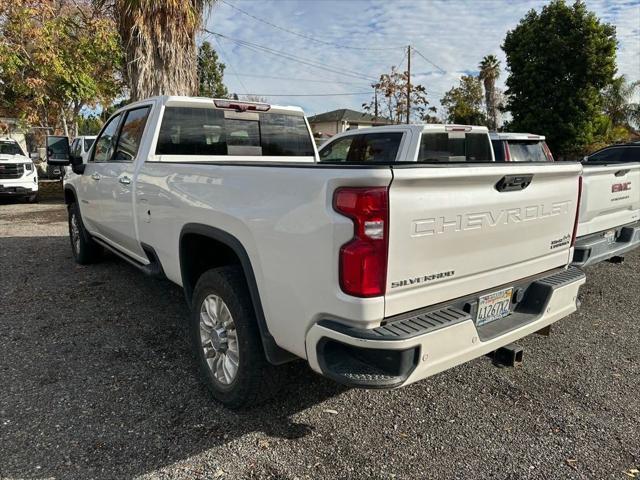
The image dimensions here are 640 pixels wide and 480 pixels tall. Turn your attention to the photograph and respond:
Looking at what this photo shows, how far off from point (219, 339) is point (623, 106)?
33.6m

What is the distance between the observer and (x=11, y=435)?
2695mm

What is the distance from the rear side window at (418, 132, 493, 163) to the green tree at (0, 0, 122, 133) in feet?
28.8

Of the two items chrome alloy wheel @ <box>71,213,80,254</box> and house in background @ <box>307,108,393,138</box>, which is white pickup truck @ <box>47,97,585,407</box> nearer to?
chrome alloy wheel @ <box>71,213,80,254</box>

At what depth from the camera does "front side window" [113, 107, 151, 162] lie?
432 cm

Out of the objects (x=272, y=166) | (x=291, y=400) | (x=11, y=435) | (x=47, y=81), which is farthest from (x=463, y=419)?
(x=47, y=81)

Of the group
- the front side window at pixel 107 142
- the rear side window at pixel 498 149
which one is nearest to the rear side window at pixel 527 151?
the rear side window at pixel 498 149

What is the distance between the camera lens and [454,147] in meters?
6.32

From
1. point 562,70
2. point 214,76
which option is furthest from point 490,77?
point 214,76

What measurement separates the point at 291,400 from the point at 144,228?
194cm

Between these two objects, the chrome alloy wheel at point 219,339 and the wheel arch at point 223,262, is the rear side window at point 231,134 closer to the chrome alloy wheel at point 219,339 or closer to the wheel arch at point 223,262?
the wheel arch at point 223,262

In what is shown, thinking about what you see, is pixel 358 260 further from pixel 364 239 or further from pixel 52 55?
pixel 52 55

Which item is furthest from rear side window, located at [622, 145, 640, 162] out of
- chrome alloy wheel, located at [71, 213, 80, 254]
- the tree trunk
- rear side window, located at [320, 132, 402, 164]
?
chrome alloy wheel, located at [71, 213, 80, 254]

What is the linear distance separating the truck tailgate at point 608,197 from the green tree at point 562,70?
17.4 metres

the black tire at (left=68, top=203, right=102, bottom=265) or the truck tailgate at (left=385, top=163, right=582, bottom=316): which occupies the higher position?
the truck tailgate at (left=385, top=163, right=582, bottom=316)
